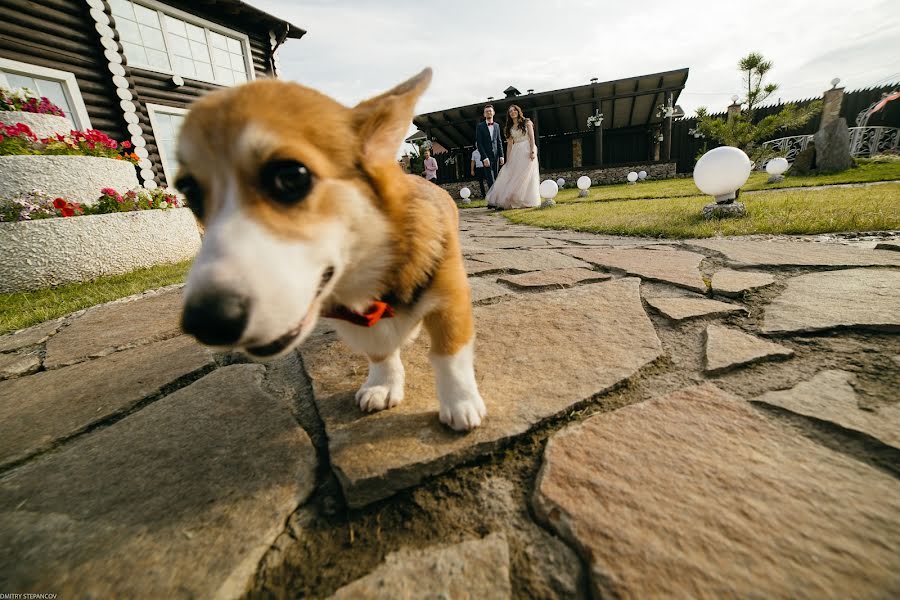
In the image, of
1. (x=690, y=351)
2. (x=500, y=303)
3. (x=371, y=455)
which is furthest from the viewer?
(x=500, y=303)

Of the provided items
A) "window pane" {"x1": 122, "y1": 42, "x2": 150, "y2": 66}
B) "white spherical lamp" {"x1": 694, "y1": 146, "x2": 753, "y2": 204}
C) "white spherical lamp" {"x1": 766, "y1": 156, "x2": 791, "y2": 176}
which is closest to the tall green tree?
"white spherical lamp" {"x1": 766, "y1": 156, "x2": 791, "y2": 176}

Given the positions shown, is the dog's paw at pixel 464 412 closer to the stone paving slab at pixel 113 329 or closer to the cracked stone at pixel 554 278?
the cracked stone at pixel 554 278

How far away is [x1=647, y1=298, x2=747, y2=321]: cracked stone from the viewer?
193 cm

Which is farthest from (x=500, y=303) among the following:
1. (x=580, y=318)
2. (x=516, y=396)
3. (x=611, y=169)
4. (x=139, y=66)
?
(x=611, y=169)

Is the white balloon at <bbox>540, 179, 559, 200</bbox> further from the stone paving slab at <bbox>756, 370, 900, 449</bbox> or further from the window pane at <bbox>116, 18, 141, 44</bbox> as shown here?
the window pane at <bbox>116, 18, 141, 44</bbox>

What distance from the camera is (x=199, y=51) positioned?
380 inches

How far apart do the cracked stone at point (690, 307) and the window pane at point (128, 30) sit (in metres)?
11.7

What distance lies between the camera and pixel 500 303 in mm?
2387

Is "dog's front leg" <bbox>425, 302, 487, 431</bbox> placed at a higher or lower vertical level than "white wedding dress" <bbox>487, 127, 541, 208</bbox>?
lower

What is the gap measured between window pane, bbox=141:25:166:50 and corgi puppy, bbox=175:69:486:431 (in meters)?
11.0

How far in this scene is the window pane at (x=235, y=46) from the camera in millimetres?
10334

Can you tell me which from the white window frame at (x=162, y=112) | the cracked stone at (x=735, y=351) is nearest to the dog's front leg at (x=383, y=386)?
the cracked stone at (x=735, y=351)

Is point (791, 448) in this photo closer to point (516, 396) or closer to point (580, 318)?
point (516, 396)

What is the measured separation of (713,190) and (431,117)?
1584cm
